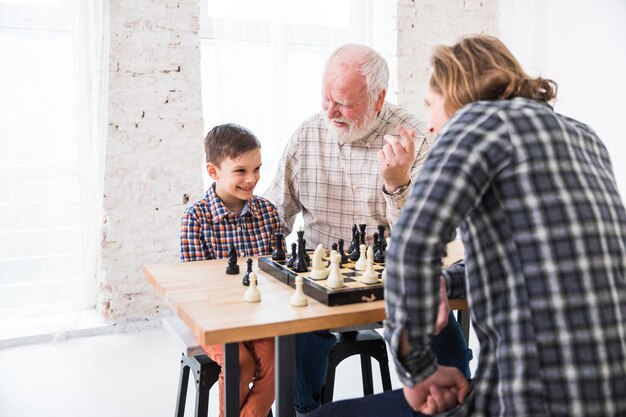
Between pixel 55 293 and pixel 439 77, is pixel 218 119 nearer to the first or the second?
pixel 55 293

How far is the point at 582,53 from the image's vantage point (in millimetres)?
5070

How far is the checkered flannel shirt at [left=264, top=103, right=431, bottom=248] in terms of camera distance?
2482 mm

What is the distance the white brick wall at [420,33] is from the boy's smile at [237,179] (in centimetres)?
232

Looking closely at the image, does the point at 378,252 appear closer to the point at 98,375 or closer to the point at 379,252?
the point at 379,252

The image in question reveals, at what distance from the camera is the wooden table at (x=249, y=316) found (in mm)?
1306

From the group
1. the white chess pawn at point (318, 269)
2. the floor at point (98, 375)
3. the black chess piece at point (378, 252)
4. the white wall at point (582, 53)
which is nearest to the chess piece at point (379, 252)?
the black chess piece at point (378, 252)

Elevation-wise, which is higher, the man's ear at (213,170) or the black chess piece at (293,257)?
the man's ear at (213,170)

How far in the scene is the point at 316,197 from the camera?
2.56 meters

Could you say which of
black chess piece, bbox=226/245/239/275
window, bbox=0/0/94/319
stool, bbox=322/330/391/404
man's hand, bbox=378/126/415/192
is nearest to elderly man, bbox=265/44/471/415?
man's hand, bbox=378/126/415/192

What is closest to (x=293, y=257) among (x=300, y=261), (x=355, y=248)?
(x=300, y=261)

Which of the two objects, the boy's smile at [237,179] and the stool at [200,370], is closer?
the stool at [200,370]

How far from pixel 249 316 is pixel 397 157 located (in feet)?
2.95

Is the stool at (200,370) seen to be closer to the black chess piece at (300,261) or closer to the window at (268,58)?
the black chess piece at (300,261)

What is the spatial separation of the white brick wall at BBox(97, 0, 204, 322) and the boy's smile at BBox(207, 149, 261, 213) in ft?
4.77
